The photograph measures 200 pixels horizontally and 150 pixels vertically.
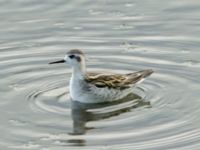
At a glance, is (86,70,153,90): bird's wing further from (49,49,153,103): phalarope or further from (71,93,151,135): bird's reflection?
(71,93,151,135): bird's reflection

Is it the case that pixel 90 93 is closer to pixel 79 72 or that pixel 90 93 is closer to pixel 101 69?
pixel 79 72

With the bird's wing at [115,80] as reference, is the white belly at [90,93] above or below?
below

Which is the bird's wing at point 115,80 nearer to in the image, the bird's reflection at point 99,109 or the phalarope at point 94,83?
the phalarope at point 94,83

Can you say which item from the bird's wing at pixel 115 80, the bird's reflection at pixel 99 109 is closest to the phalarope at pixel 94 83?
the bird's wing at pixel 115 80

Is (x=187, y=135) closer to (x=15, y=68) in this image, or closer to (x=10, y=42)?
(x=15, y=68)

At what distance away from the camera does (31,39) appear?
1662 centimetres

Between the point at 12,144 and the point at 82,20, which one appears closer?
the point at 12,144

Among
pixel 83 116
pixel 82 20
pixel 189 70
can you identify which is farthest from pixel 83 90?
pixel 82 20

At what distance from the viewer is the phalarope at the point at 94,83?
14.2 meters

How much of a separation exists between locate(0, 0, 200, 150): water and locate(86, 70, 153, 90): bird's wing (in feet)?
0.85

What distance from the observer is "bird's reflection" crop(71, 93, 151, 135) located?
44.2 ft

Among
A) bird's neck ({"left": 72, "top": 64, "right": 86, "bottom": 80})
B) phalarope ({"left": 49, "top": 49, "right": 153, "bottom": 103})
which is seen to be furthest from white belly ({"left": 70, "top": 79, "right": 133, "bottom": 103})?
bird's neck ({"left": 72, "top": 64, "right": 86, "bottom": 80})

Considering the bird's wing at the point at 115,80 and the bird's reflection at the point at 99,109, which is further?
the bird's wing at the point at 115,80

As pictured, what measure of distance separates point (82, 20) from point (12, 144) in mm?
5561
